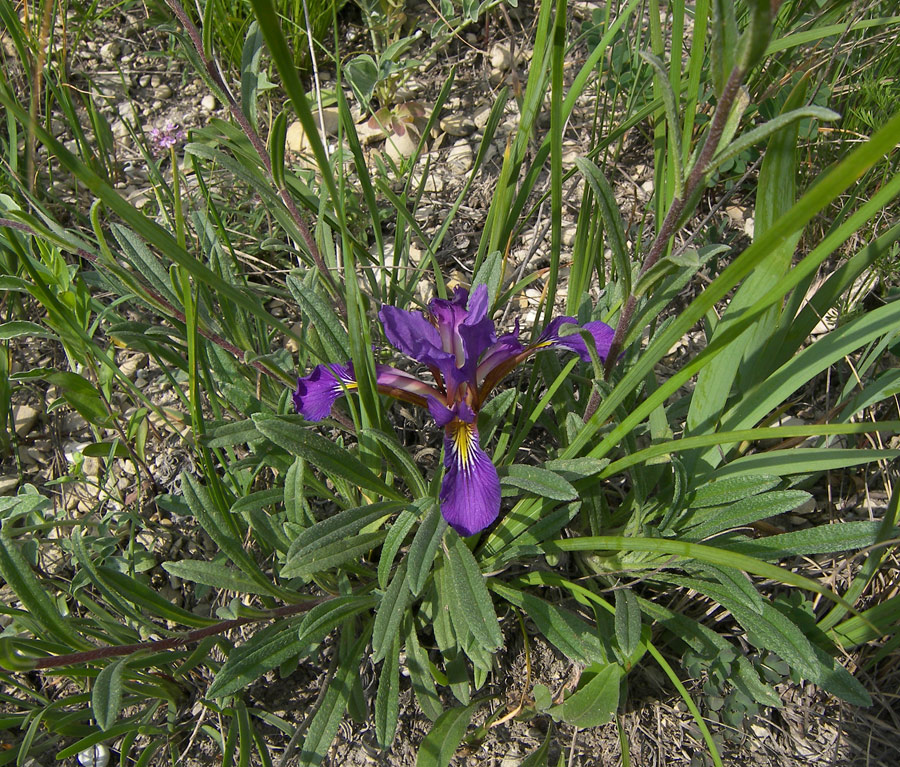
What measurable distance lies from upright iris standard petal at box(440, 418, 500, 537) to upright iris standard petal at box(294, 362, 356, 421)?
13.4 inches

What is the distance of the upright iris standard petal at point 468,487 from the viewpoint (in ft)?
5.55

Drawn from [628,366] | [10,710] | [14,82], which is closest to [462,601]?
[628,366]

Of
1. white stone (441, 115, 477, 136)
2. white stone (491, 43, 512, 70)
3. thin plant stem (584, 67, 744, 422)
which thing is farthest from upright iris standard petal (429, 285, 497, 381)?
white stone (491, 43, 512, 70)

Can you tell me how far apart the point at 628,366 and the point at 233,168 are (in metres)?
1.32

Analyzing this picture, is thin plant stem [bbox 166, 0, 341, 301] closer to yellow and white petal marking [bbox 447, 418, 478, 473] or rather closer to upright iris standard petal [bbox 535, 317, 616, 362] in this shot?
yellow and white petal marking [bbox 447, 418, 478, 473]

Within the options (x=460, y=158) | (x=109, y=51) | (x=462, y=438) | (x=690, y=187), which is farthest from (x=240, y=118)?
(x=109, y=51)

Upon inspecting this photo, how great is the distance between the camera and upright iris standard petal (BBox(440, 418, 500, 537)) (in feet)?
5.55

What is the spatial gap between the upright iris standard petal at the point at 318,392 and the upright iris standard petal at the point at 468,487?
0.34 metres

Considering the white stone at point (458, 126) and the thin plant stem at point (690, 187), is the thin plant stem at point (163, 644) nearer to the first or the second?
the thin plant stem at point (690, 187)

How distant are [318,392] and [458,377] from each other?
0.40 m

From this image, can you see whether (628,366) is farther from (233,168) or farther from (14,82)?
(14,82)

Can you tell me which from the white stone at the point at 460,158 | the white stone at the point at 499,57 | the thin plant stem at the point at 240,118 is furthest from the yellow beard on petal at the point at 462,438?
the white stone at the point at 499,57

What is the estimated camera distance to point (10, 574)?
63.9 inches

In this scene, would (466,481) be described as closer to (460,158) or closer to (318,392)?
(318,392)
